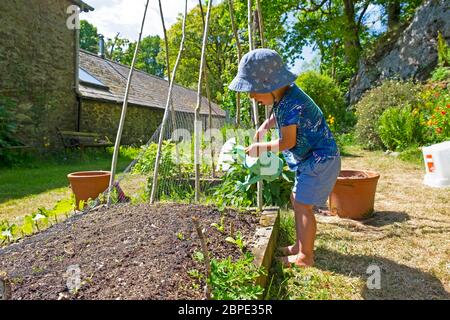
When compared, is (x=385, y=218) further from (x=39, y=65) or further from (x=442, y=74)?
(x=39, y=65)

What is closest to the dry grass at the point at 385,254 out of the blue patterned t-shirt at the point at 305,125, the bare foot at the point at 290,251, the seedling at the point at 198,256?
the bare foot at the point at 290,251

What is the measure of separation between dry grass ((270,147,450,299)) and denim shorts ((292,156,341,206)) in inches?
16.2

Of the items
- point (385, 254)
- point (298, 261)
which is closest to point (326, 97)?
point (385, 254)

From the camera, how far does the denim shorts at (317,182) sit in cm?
213

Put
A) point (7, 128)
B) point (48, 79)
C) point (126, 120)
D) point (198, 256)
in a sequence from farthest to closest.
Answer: point (126, 120) < point (48, 79) < point (7, 128) < point (198, 256)

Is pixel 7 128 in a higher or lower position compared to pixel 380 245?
higher

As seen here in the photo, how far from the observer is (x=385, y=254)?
245cm

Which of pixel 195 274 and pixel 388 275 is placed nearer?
pixel 195 274

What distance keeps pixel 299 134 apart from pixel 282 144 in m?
0.18

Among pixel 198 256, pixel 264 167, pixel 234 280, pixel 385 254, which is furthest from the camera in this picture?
pixel 264 167

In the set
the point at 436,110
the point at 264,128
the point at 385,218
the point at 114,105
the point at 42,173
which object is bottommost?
the point at 385,218

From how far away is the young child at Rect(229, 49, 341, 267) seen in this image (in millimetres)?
2064

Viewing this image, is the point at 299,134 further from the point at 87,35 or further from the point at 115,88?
the point at 87,35
